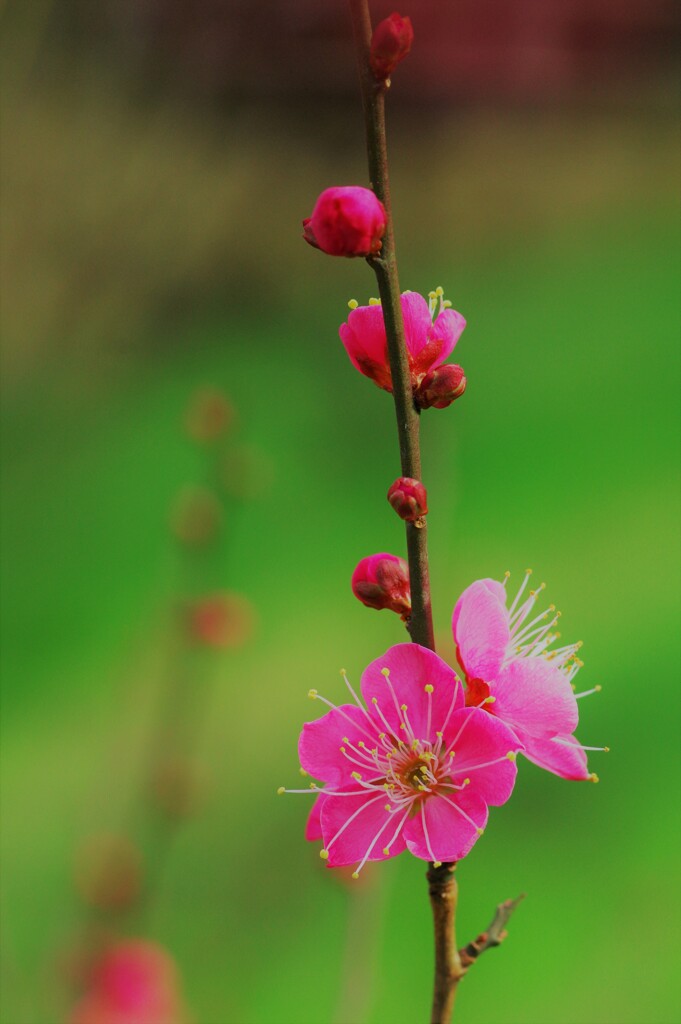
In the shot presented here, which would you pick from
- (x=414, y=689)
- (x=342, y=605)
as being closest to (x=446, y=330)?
(x=414, y=689)

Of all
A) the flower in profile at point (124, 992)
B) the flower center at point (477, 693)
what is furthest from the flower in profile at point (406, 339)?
the flower in profile at point (124, 992)

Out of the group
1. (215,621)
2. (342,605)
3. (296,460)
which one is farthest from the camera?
(296,460)

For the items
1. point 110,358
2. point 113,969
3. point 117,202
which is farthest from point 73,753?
point 117,202

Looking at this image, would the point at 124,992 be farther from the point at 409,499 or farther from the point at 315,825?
the point at 409,499

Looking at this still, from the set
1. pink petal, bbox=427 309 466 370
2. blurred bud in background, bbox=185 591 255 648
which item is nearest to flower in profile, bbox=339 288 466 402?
pink petal, bbox=427 309 466 370

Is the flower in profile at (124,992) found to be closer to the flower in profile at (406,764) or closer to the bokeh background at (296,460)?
the bokeh background at (296,460)

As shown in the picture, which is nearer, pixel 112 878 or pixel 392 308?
pixel 392 308

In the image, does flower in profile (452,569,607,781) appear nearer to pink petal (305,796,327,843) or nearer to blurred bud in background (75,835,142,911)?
pink petal (305,796,327,843)
